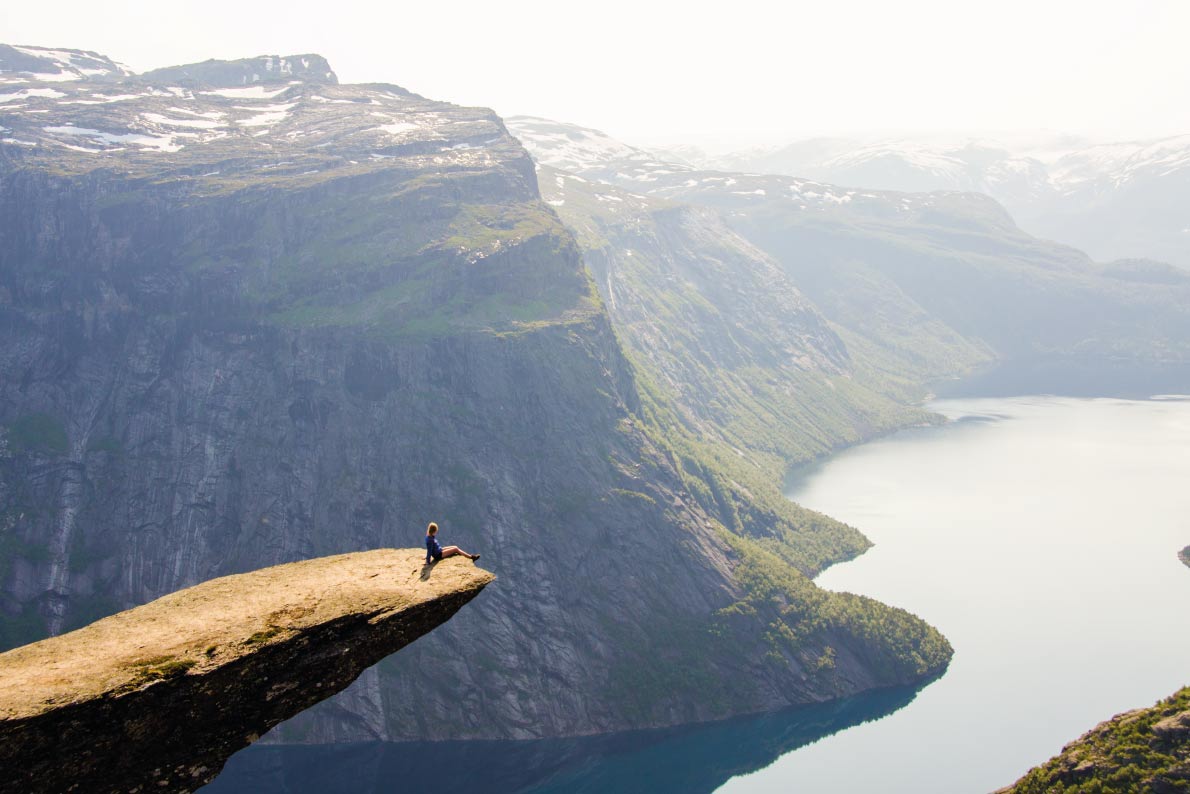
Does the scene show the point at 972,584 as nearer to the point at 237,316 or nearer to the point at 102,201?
the point at 237,316

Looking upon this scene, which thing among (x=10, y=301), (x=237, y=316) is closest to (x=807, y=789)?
(x=237, y=316)

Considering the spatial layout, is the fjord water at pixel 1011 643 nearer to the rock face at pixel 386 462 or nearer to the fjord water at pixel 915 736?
the fjord water at pixel 915 736

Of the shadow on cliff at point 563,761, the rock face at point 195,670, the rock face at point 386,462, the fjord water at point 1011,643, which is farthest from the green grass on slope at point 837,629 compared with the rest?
the rock face at point 195,670

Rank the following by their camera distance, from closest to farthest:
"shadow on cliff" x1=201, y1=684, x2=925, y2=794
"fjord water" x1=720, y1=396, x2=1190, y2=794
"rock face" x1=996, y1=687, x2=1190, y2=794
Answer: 1. "rock face" x1=996, y1=687, x2=1190, y2=794
2. "fjord water" x1=720, y1=396, x2=1190, y2=794
3. "shadow on cliff" x1=201, y1=684, x2=925, y2=794

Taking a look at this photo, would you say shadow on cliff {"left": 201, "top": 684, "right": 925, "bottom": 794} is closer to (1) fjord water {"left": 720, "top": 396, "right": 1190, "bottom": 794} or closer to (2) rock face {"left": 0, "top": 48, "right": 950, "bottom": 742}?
(2) rock face {"left": 0, "top": 48, "right": 950, "bottom": 742}

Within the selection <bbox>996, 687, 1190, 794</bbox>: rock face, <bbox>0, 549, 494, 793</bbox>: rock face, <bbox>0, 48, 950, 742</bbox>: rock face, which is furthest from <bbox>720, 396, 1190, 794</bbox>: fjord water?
<bbox>0, 549, 494, 793</bbox>: rock face

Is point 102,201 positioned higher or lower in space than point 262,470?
higher

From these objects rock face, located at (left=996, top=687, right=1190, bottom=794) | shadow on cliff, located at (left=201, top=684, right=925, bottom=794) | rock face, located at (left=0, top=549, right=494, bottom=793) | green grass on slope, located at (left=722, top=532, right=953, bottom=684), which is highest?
rock face, located at (left=0, top=549, right=494, bottom=793)
